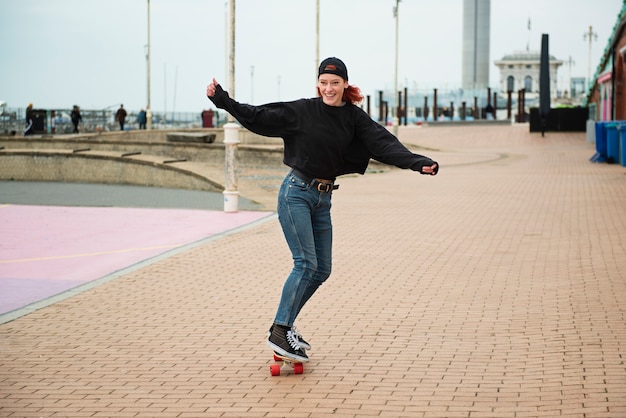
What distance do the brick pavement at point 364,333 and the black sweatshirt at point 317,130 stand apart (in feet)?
4.44

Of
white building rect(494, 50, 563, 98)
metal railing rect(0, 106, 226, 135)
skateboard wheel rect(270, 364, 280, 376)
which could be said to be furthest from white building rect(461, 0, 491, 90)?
skateboard wheel rect(270, 364, 280, 376)

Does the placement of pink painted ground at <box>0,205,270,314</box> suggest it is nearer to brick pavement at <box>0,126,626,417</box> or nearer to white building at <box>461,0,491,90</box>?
brick pavement at <box>0,126,626,417</box>

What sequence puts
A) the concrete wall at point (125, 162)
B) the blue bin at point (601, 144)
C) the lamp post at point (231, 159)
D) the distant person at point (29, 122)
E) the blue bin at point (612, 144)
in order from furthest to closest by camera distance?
1. the distant person at point (29, 122)
2. the blue bin at point (601, 144)
3. the blue bin at point (612, 144)
4. the concrete wall at point (125, 162)
5. the lamp post at point (231, 159)

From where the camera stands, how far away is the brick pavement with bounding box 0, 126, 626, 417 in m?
5.63

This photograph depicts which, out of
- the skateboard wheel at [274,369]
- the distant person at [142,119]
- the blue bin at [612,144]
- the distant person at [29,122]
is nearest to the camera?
the skateboard wheel at [274,369]

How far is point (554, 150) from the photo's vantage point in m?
38.6

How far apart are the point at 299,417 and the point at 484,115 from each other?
7881 cm

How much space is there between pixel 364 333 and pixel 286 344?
132 cm

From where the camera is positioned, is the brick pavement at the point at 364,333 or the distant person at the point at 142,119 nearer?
the brick pavement at the point at 364,333

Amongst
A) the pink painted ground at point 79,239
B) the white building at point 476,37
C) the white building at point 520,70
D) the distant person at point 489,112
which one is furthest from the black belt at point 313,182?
the white building at point 520,70

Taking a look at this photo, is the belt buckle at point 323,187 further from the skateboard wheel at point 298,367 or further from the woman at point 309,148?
the skateboard wheel at point 298,367

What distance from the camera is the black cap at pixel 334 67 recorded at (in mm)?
6090

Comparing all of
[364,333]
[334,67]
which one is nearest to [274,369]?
[364,333]

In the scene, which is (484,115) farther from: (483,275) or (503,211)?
(483,275)
